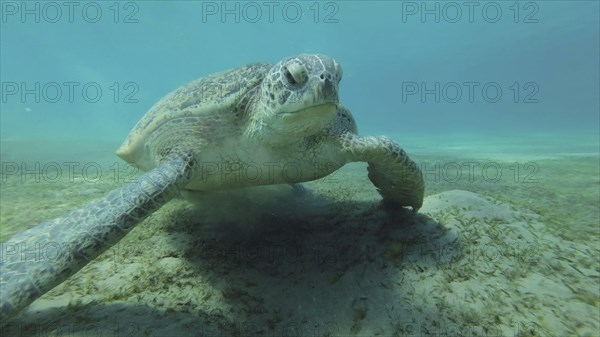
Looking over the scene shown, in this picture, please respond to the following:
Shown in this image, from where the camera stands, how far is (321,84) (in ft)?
8.52

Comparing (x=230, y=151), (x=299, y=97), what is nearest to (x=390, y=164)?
(x=299, y=97)

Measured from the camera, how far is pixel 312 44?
266 ft

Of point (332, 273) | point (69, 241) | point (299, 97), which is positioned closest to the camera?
point (69, 241)

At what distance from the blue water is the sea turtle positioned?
76.3ft

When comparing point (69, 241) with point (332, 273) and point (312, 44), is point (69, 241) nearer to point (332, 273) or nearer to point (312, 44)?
point (332, 273)

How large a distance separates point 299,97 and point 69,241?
1933 millimetres

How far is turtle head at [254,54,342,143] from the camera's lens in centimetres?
264

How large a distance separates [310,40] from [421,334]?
82.9 metres

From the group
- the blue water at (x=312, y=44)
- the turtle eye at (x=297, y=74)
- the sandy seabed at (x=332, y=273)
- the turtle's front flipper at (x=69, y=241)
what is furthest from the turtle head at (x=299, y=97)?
the blue water at (x=312, y=44)

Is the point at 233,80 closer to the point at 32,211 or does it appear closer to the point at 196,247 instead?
the point at 196,247

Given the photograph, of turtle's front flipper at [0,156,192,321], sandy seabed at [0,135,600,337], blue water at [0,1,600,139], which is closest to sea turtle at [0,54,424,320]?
turtle's front flipper at [0,156,192,321]

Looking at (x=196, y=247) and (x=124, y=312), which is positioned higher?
(x=196, y=247)

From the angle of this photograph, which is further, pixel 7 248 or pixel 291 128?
pixel 291 128

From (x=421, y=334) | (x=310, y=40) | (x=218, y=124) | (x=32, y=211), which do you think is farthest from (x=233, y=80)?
(x=310, y=40)
